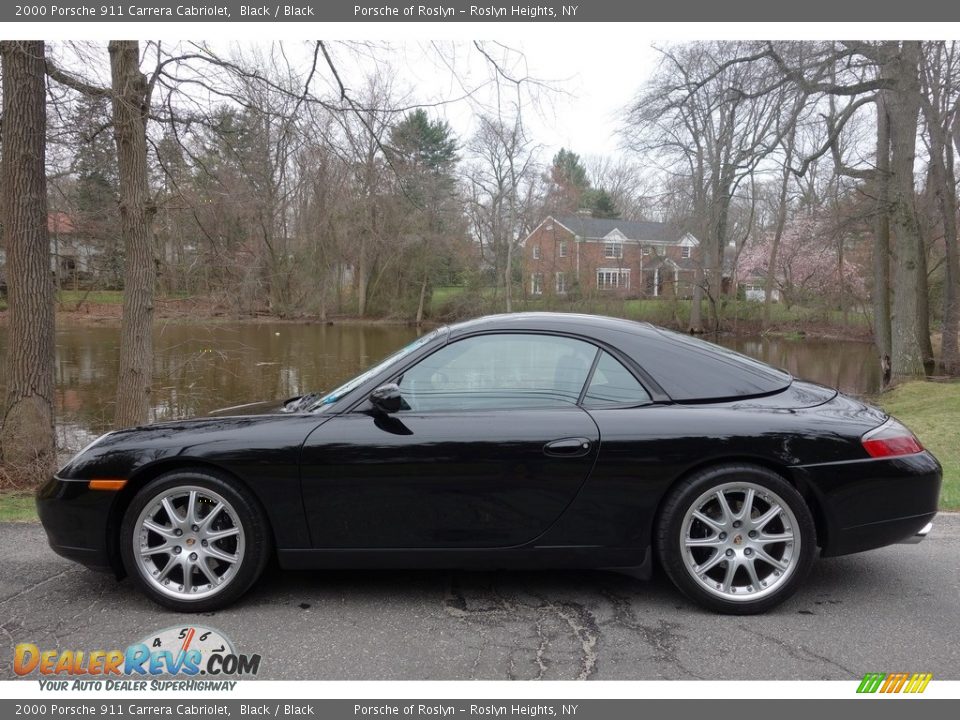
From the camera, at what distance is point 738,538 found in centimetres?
325

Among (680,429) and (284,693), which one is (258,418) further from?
(680,429)

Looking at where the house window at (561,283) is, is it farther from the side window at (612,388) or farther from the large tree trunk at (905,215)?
the side window at (612,388)

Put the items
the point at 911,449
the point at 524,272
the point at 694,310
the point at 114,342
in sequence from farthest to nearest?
the point at 524,272 < the point at 694,310 < the point at 114,342 < the point at 911,449

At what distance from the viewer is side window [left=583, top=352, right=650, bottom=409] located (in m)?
3.39

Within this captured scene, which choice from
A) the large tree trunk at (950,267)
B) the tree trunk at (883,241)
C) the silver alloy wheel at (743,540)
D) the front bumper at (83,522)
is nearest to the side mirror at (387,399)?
the front bumper at (83,522)

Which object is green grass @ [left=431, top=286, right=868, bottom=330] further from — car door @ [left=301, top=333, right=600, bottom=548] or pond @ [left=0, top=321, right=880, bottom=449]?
car door @ [left=301, top=333, right=600, bottom=548]

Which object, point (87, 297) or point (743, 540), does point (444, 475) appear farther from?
point (87, 297)

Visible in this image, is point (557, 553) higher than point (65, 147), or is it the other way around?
point (65, 147)

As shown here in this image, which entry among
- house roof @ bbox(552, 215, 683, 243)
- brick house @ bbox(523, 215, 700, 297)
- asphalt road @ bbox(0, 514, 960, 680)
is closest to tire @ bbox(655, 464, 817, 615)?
asphalt road @ bbox(0, 514, 960, 680)

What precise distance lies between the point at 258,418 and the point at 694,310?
133 feet

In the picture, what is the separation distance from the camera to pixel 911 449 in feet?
11.0

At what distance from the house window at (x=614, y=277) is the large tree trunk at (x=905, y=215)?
26149 mm

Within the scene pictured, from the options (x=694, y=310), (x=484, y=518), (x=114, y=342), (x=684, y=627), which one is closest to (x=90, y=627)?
(x=484, y=518)

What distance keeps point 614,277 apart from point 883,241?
25552 mm
